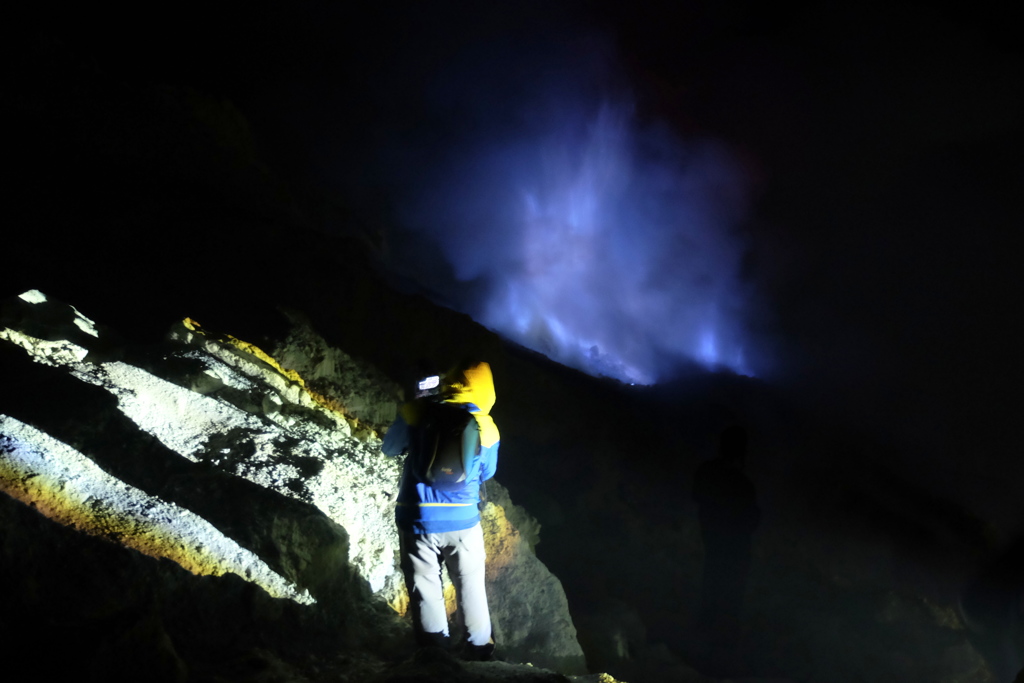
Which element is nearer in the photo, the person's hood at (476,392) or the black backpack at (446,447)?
the black backpack at (446,447)


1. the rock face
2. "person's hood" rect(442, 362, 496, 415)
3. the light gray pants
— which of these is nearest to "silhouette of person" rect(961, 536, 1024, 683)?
the rock face

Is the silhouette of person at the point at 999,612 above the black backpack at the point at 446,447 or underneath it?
underneath

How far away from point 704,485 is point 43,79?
9.32m

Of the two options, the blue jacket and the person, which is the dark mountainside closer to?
the person

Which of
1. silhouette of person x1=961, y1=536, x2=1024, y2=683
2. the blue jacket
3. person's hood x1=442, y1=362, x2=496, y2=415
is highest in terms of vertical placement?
person's hood x1=442, y1=362, x2=496, y2=415

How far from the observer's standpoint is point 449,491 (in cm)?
330

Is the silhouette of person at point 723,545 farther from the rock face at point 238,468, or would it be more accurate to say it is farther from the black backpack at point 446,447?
the black backpack at point 446,447

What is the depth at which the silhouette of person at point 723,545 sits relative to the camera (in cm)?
673

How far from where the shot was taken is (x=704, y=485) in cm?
738

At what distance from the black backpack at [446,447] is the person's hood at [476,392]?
92 millimetres

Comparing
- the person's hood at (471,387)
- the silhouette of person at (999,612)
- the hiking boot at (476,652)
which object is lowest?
the hiking boot at (476,652)

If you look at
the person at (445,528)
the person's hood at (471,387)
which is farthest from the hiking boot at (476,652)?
the person's hood at (471,387)

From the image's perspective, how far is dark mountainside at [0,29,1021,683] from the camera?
5.21m

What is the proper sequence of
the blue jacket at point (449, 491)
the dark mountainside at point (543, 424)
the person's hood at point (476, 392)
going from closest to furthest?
the blue jacket at point (449, 491)
the person's hood at point (476, 392)
the dark mountainside at point (543, 424)
